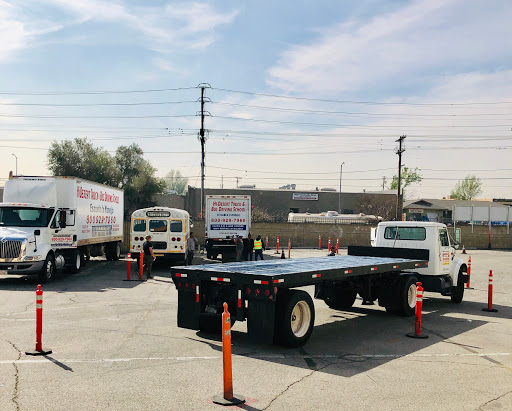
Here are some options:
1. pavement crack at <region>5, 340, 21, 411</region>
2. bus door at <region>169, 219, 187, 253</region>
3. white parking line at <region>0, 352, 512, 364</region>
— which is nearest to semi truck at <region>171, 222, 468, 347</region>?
white parking line at <region>0, 352, 512, 364</region>

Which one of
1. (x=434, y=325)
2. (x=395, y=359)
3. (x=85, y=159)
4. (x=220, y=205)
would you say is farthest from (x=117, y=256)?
(x=85, y=159)

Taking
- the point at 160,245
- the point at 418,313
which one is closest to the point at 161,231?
the point at 160,245

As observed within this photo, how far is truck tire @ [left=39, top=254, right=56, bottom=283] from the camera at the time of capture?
18.9 metres

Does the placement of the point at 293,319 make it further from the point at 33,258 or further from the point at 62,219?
the point at 62,219

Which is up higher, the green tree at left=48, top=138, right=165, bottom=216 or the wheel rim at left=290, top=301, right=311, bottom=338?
the green tree at left=48, top=138, right=165, bottom=216

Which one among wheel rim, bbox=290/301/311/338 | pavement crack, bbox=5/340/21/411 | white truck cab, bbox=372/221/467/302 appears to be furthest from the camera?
white truck cab, bbox=372/221/467/302

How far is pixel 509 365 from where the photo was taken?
895cm

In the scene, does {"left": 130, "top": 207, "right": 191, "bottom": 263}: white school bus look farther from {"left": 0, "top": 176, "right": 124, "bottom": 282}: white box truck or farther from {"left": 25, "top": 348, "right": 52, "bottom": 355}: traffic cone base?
{"left": 25, "top": 348, "right": 52, "bottom": 355}: traffic cone base

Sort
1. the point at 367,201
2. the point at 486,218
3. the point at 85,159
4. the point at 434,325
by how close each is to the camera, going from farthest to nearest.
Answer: the point at 367,201
the point at 85,159
the point at 486,218
the point at 434,325

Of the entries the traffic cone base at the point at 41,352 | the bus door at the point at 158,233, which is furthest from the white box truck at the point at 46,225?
the traffic cone base at the point at 41,352

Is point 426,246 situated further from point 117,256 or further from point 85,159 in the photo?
point 85,159

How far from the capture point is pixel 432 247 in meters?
14.8

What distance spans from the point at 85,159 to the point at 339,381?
5549cm

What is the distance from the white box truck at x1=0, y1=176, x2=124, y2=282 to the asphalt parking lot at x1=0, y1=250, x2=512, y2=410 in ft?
15.5
